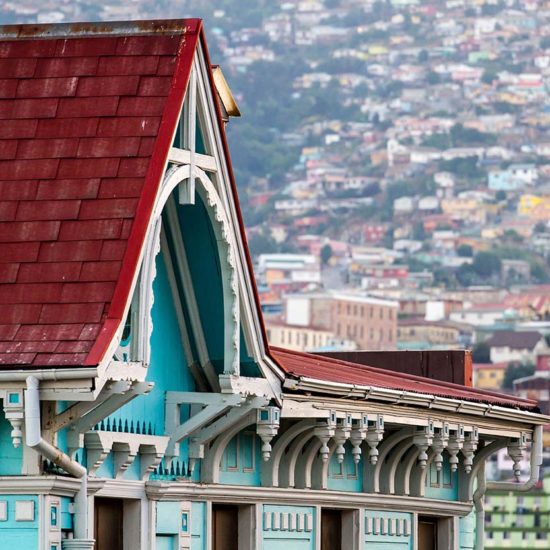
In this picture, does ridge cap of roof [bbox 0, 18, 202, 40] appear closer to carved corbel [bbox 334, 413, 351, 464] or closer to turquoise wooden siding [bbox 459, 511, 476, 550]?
carved corbel [bbox 334, 413, 351, 464]

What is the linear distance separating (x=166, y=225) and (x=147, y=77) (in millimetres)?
1213

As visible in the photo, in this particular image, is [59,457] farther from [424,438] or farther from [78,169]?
[424,438]

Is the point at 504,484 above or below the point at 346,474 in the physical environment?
above

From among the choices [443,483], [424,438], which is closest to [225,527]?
[424,438]

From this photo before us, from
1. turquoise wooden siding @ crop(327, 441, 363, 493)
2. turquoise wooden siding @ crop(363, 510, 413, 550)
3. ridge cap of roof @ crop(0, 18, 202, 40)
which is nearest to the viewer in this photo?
ridge cap of roof @ crop(0, 18, 202, 40)

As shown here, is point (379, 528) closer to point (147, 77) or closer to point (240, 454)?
point (240, 454)

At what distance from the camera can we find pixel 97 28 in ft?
53.4

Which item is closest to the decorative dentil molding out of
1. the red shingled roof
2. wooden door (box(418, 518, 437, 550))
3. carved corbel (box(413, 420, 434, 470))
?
the red shingled roof

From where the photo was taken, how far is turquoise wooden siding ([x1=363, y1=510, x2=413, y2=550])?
20562mm

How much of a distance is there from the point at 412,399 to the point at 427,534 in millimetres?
3246

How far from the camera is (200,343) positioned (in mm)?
17250

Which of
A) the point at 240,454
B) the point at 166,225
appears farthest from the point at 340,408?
the point at 166,225

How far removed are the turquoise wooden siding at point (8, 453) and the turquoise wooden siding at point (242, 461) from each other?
306 centimetres

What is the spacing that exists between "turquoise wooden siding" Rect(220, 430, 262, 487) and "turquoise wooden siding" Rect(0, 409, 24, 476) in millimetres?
3063
